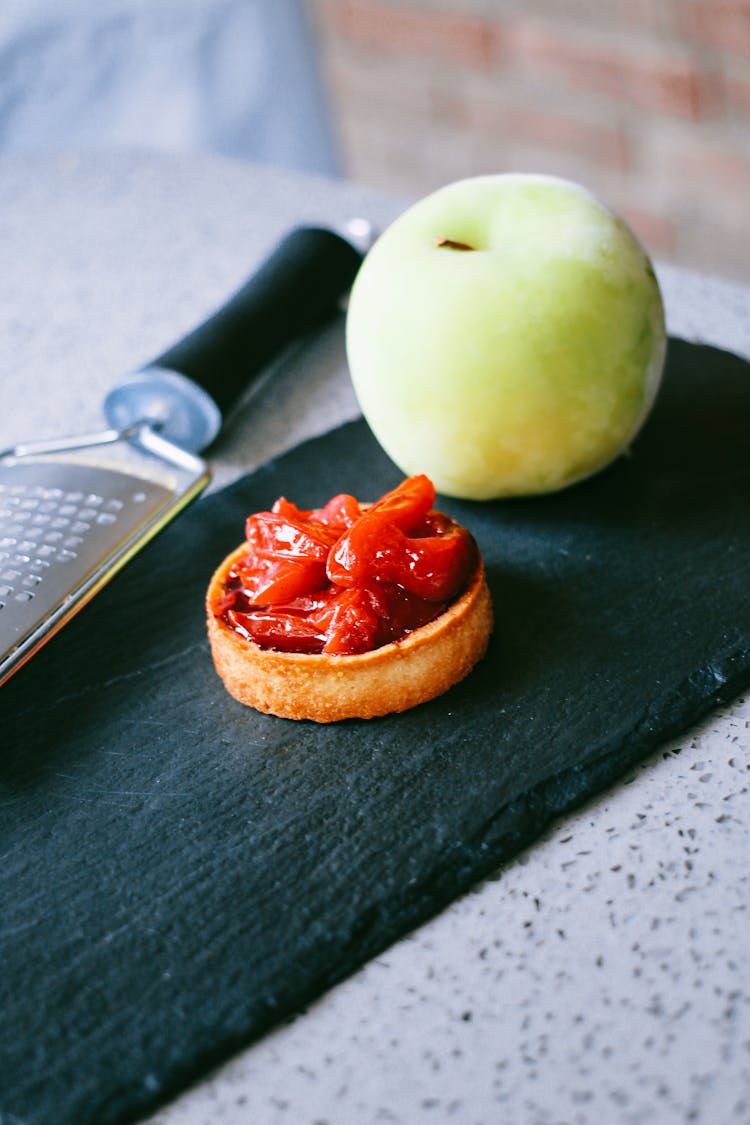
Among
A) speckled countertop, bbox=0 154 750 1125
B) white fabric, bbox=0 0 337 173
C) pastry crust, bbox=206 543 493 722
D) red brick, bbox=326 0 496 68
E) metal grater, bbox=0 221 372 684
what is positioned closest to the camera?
speckled countertop, bbox=0 154 750 1125

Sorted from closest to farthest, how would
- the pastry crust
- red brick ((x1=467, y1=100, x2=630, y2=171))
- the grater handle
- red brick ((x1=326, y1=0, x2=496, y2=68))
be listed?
1. the pastry crust
2. the grater handle
3. red brick ((x1=467, y1=100, x2=630, y2=171))
4. red brick ((x1=326, y1=0, x2=496, y2=68))

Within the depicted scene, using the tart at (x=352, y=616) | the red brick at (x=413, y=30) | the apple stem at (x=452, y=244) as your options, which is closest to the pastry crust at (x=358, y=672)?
the tart at (x=352, y=616)

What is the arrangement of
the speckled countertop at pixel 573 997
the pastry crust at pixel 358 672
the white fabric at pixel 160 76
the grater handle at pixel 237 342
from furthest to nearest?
1. the white fabric at pixel 160 76
2. the grater handle at pixel 237 342
3. the pastry crust at pixel 358 672
4. the speckled countertop at pixel 573 997

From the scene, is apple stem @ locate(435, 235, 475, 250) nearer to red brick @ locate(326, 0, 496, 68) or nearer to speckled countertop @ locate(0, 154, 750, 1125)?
speckled countertop @ locate(0, 154, 750, 1125)

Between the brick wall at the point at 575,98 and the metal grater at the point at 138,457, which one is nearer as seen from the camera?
the metal grater at the point at 138,457

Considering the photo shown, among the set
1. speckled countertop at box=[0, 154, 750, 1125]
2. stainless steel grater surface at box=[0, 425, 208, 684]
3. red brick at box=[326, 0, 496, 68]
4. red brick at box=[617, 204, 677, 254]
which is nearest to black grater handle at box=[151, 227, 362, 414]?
stainless steel grater surface at box=[0, 425, 208, 684]

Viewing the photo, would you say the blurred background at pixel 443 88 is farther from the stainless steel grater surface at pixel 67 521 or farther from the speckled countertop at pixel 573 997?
the speckled countertop at pixel 573 997

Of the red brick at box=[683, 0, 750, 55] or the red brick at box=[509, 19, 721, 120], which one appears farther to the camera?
the red brick at box=[509, 19, 721, 120]
